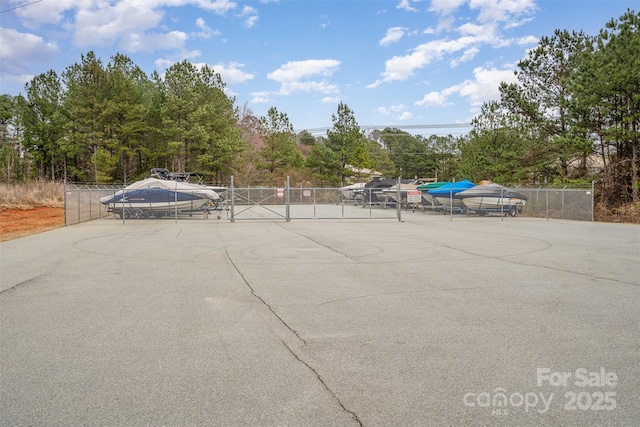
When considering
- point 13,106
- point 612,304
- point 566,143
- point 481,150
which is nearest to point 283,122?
point 481,150

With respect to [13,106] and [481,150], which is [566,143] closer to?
[481,150]

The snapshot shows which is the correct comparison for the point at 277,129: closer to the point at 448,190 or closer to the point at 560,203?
the point at 448,190

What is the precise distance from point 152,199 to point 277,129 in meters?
27.5

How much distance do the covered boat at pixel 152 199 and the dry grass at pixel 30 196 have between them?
795cm

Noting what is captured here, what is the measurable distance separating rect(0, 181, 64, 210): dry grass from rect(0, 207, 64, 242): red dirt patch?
586 millimetres

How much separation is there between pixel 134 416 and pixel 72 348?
199 centimetres

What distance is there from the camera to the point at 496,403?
370cm

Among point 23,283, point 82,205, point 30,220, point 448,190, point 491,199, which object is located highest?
point 448,190

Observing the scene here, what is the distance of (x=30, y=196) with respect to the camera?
34.2 metres

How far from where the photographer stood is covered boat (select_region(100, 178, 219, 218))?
27.7 m

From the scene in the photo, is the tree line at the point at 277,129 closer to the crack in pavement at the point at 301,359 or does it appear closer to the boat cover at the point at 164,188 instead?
the boat cover at the point at 164,188

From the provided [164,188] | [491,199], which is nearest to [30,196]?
[164,188]

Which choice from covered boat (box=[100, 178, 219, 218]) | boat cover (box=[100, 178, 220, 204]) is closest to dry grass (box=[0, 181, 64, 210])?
boat cover (box=[100, 178, 220, 204])

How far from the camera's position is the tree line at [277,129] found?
1073 inches
